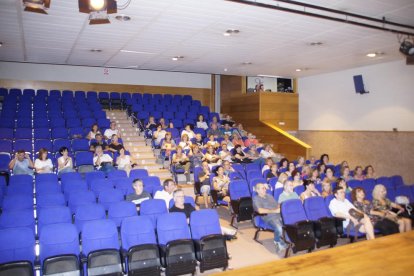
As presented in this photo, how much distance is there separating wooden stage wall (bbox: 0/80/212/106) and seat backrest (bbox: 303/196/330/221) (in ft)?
31.8

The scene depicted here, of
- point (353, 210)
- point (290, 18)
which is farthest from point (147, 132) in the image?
point (353, 210)

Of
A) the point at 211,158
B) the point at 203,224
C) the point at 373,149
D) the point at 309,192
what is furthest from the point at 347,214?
the point at 373,149

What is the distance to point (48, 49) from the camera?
9273mm

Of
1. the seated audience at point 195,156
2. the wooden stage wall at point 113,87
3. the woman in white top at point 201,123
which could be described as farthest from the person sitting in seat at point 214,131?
the wooden stage wall at point 113,87

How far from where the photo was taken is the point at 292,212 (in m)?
5.18

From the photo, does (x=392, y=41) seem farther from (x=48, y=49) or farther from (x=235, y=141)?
(x=48, y=49)

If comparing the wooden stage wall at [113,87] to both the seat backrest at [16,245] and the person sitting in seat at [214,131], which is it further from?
the seat backrest at [16,245]

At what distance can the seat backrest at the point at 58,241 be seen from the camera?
12.3ft

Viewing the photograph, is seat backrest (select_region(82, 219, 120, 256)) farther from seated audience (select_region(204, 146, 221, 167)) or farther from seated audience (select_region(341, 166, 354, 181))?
seated audience (select_region(341, 166, 354, 181))

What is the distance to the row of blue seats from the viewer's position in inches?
143

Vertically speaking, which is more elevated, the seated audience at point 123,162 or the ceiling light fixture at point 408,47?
the ceiling light fixture at point 408,47

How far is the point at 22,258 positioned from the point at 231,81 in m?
12.0

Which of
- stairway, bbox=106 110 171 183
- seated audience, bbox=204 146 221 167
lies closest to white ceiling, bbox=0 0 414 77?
stairway, bbox=106 110 171 183

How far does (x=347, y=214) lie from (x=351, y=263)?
3.11 m
